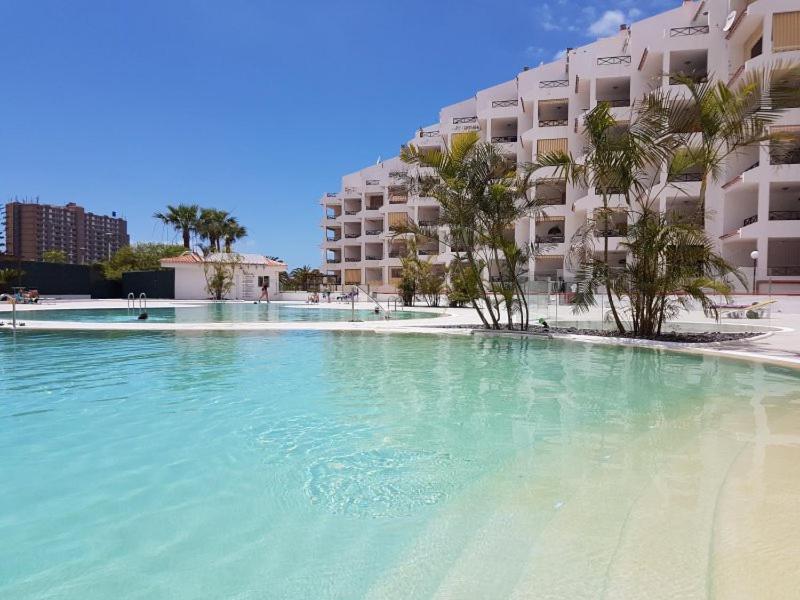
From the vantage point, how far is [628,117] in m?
33.8

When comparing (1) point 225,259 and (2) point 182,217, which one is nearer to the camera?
(1) point 225,259

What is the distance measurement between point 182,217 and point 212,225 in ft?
11.5

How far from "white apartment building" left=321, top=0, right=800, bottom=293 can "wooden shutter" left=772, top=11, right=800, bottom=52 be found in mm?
45

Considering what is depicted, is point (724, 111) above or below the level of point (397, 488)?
above

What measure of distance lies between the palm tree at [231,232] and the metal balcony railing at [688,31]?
1553 inches

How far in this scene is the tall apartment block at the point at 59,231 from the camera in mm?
99312

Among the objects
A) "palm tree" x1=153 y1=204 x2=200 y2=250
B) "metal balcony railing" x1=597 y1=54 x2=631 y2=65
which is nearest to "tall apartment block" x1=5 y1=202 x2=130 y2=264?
"palm tree" x1=153 y1=204 x2=200 y2=250

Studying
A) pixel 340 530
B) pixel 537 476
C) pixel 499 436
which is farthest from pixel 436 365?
pixel 340 530

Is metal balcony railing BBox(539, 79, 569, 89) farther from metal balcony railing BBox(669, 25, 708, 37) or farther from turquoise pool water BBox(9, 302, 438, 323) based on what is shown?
turquoise pool water BBox(9, 302, 438, 323)

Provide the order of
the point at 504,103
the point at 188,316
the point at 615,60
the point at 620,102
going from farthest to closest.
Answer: the point at 504,103 < the point at 620,102 < the point at 615,60 < the point at 188,316

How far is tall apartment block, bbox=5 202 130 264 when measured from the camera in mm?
99312

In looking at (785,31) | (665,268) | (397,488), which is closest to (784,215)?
(785,31)

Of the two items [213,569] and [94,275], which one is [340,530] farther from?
[94,275]

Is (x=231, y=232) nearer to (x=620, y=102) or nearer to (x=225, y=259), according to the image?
(x=225, y=259)
